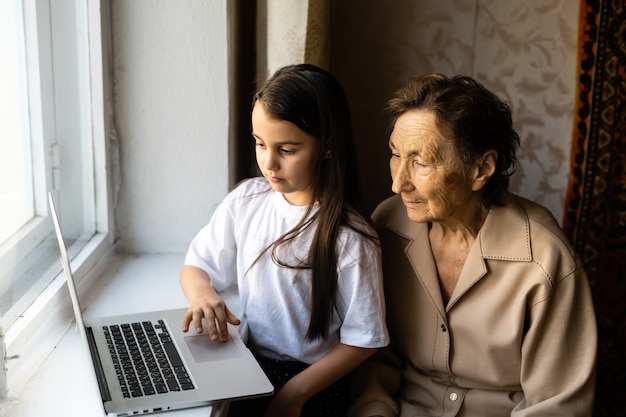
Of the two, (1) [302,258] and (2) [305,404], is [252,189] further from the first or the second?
(2) [305,404]

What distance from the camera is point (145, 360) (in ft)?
4.12

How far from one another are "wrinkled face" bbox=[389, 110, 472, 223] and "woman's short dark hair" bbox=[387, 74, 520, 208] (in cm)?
2

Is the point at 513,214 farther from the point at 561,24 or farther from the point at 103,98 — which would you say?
the point at 103,98

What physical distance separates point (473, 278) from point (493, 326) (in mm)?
96

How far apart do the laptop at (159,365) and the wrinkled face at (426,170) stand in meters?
0.41

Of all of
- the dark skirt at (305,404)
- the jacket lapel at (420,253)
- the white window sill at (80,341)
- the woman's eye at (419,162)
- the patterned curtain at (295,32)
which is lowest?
the dark skirt at (305,404)

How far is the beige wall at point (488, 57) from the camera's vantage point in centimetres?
183

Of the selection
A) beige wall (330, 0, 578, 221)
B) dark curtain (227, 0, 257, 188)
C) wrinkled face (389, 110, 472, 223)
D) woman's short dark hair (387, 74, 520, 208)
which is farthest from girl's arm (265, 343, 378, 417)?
beige wall (330, 0, 578, 221)

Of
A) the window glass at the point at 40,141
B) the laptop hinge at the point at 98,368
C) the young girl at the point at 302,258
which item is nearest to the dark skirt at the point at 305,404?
the young girl at the point at 302,258

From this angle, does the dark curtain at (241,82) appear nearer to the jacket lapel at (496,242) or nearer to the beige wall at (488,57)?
the beige wall at (488,57)

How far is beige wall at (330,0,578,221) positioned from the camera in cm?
183

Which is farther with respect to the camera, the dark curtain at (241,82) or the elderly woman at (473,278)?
the dark curtain at (241,82)

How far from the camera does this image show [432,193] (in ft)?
4.54

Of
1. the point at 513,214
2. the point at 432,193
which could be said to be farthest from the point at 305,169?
the point at 513,214
